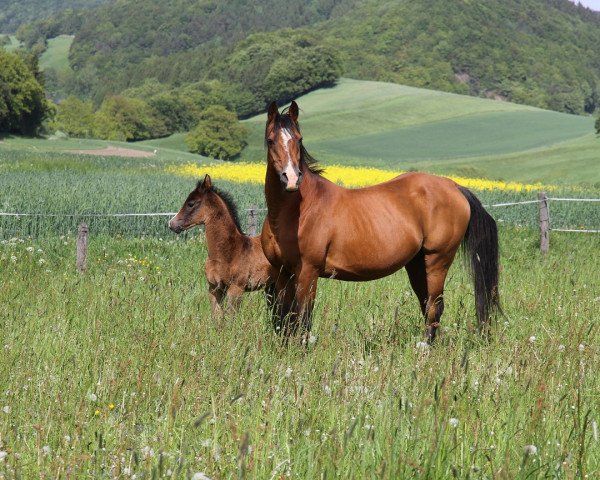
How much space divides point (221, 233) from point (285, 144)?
8.44ft

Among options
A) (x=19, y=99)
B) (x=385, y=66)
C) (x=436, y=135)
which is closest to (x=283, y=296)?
(x=19, y=99)

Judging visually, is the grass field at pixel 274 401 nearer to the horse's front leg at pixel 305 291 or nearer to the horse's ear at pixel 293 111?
the horse's front leg at pixel 305 291

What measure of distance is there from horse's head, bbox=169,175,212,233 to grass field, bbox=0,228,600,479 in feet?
3.78

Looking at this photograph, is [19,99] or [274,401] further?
[19,99]

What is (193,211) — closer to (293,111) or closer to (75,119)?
(293,111)

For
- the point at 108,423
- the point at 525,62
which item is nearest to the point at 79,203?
the point at 108,423

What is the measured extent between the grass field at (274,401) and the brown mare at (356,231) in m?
0.42

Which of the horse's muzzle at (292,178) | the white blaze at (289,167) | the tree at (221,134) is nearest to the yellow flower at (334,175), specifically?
the white blaze at (289,167)

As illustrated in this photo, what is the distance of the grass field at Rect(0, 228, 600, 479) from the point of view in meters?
3.22

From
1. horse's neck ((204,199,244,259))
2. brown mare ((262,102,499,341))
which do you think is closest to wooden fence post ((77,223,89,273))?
horse's neck ((204,199,244,259))

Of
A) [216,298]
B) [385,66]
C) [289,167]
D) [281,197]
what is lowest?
[216,298]

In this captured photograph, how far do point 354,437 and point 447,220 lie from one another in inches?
164

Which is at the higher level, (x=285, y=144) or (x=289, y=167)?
(x=285, y=144)

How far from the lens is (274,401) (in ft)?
13.4
